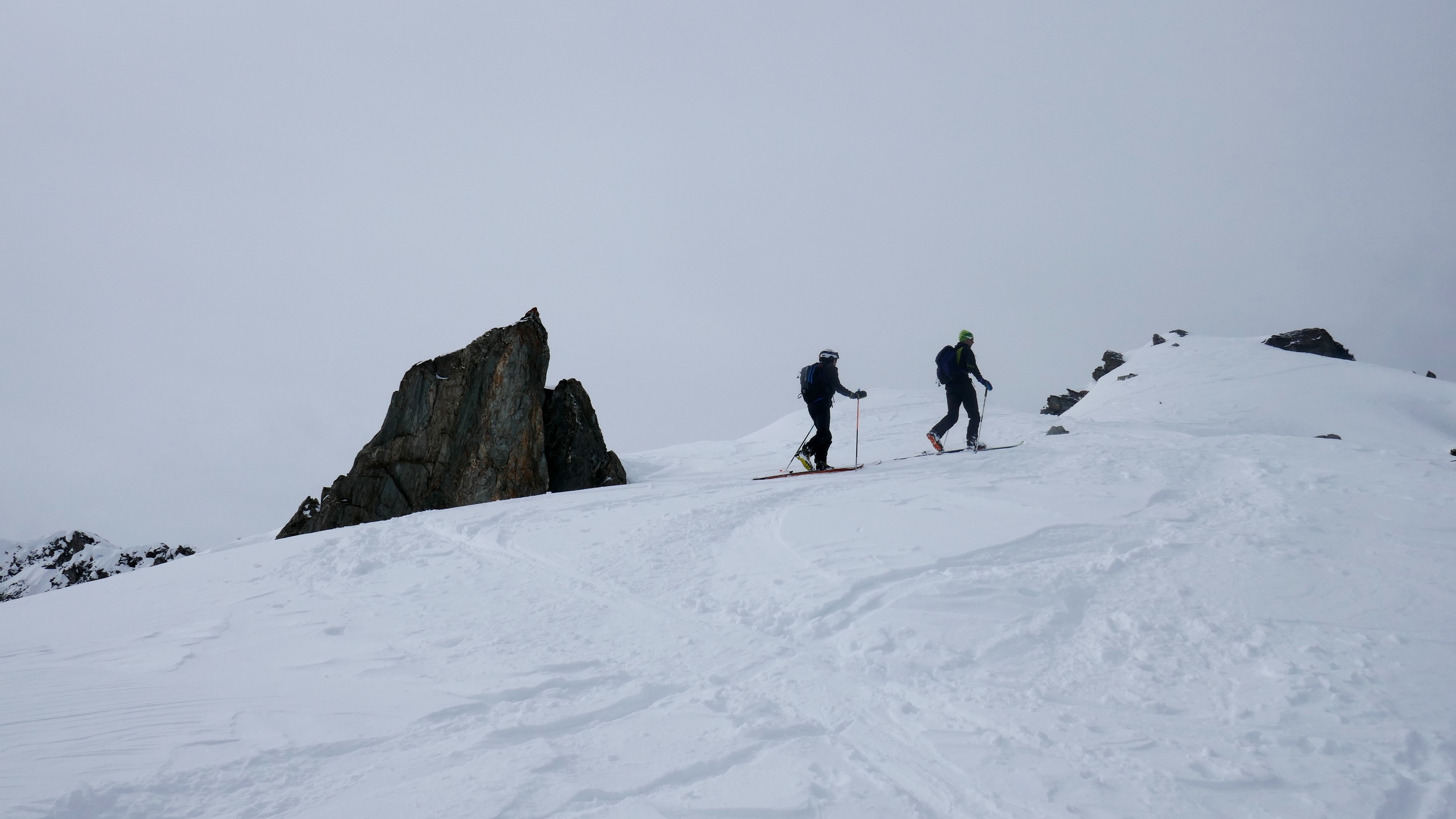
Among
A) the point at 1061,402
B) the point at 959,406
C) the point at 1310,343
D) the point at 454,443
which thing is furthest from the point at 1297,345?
the point at 454,443

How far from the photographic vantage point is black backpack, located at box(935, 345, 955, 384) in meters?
12.1

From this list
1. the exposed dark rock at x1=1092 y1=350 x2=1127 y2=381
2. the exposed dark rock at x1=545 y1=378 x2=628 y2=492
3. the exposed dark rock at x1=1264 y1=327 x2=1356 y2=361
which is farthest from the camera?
the exposed dark rock at x1=1092 y1=350 x2=1127 y2=381

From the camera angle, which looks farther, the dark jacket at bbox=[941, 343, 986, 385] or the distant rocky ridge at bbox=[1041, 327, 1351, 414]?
the distant rocky ridge at bbox=[1041, 327, 1351, 414]

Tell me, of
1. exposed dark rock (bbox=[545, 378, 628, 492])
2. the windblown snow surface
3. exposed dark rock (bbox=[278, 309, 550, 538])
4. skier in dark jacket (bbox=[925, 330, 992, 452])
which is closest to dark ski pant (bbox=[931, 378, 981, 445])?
skier in dark jacket (bbox=[925, 330, 992, 452])

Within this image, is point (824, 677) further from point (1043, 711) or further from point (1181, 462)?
point (1181, 462)

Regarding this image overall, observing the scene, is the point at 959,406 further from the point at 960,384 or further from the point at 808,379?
the point at 808,379

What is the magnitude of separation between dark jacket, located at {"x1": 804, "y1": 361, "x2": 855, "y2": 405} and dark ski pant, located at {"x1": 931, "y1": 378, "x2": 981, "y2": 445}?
1873 millimetres

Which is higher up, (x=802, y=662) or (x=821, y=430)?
(x=821, y=430)

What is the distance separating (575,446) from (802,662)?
43.2ft

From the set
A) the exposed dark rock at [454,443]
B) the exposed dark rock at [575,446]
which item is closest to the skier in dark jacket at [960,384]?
the exposed dark rock at [575,446]

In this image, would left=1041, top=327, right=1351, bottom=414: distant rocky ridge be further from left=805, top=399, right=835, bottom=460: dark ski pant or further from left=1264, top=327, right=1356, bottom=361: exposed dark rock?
left=805, top=399, right=835, bottom=460: dark ski pant

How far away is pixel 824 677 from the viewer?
160 inches

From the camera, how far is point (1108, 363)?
3612cm

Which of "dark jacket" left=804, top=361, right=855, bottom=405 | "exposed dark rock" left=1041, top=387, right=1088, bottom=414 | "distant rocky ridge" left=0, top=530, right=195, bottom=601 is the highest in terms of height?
"dark jacket" left=804, top=361, right=855, bottom=405
